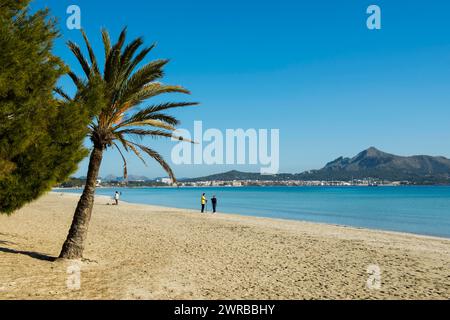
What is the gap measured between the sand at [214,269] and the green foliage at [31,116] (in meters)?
2.40

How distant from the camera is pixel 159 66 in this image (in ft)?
36.9

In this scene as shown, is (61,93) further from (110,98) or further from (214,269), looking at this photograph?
(214,269)

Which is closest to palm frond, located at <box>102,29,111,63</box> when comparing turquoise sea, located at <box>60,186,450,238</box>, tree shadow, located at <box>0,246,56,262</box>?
tree shadow, located at <box>0,246,56,262</box>

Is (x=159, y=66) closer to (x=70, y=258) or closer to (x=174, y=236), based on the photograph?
(x=70, y=258)

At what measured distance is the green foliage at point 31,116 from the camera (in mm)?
7906

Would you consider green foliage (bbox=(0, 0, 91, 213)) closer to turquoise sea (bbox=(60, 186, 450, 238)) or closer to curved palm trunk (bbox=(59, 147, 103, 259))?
curved palm trunk (bbox=(59, 147, 103, 259))

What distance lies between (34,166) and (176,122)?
4394 millimetres

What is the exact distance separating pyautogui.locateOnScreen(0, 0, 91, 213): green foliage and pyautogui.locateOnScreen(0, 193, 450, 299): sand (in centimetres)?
240

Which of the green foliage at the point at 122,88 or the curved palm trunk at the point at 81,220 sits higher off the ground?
the green foliage at the point at 122,88

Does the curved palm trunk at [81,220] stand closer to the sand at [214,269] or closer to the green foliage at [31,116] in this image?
the sand at [214,269]

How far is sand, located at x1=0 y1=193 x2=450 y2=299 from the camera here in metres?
8.16

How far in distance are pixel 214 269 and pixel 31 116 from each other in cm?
632

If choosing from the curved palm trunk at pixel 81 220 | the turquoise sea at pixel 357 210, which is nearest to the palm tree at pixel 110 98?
the curved palm trunk at pixel 81 220

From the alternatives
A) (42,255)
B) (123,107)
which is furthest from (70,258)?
(123,107)
